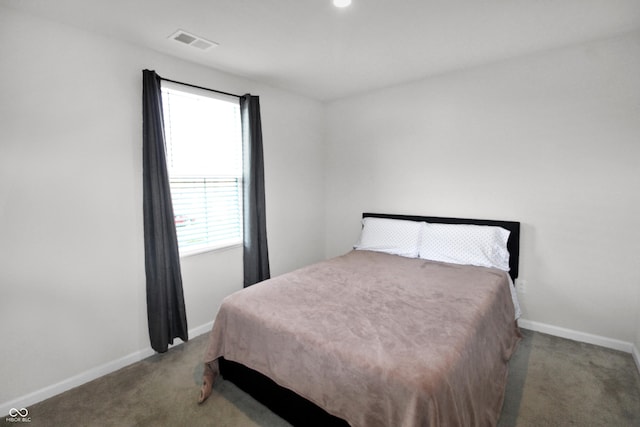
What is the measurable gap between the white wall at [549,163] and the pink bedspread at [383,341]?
23.5 inches

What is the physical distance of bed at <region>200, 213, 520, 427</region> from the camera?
1.30 m

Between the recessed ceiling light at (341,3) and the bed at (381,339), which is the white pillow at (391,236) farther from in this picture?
the recessed ceiling light at (341,3)

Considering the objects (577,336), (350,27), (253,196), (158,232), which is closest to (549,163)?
(577,336)

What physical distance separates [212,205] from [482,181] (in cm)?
254

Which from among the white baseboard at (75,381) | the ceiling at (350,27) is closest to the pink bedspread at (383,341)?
the white baseboard at (75,381)

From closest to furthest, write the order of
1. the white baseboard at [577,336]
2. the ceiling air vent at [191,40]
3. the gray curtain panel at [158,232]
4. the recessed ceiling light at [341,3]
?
1. the recessed ceiling light at [341,3]
2. the ceiling air vent at [191,40]
3. the gray curtain panel at [158,232]
4. the white baseboard at [577,336]

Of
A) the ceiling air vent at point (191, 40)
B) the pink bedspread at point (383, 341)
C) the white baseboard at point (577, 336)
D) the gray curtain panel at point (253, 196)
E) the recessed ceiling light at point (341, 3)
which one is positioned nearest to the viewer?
the pink bedspread at point (383, 341)

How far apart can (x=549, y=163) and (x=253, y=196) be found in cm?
259

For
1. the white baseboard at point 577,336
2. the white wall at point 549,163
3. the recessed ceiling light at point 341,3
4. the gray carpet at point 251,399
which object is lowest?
the gray carpet at point 251,399

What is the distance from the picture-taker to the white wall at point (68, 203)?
183 cm

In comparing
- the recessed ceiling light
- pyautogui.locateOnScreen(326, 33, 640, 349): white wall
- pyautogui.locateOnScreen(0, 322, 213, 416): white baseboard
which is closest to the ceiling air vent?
the recessed ceiling light

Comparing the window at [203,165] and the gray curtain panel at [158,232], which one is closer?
the gray curtain panel at [158,232]

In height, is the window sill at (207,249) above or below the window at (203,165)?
below

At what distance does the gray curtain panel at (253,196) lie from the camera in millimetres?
2953
